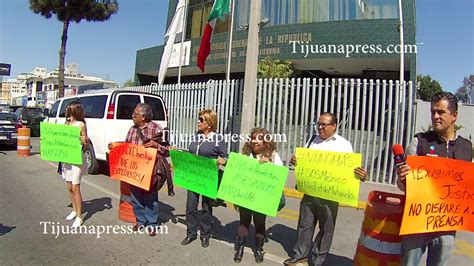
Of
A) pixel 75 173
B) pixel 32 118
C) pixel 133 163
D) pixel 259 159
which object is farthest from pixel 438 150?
pixel 32 118

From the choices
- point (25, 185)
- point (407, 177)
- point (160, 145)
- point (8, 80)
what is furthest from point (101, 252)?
point (8, 80)

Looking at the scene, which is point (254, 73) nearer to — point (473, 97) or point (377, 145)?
point (377, 145)

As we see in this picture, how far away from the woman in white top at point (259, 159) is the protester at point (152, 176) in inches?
53.6

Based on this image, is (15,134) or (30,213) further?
(15,134)

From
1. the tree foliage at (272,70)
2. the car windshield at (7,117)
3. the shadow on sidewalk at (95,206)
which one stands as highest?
the tree foliage at (272,70)

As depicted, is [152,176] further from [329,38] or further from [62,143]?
[329,38]

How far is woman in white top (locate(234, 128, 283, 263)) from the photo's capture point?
4.00m

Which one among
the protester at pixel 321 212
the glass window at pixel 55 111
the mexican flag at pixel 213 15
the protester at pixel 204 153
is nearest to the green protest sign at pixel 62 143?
the protester at pixel 204 153

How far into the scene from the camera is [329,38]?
653 inches

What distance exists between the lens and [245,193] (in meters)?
4.05

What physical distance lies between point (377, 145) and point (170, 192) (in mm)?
5827

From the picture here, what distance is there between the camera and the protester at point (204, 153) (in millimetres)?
4508

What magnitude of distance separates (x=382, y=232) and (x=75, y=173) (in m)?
4.13

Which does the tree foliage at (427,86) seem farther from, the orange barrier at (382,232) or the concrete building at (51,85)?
the orange barrier at (382,232)
